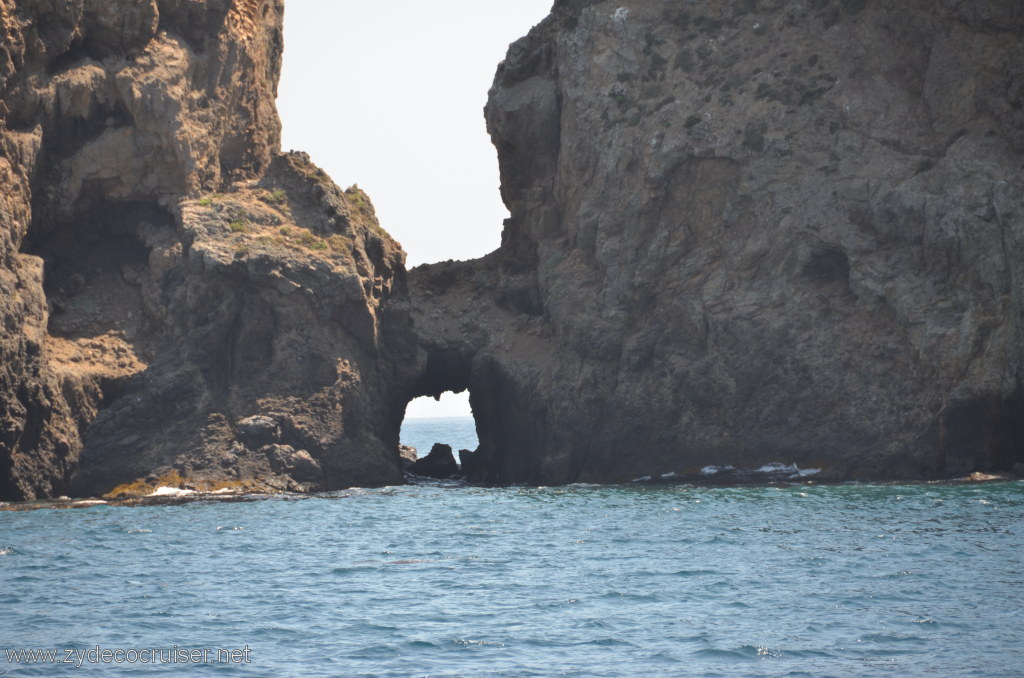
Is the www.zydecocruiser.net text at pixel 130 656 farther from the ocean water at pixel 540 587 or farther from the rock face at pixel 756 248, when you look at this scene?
the rock face at pixel 756 248

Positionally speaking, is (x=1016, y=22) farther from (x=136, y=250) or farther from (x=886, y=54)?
(x=136, y=250)

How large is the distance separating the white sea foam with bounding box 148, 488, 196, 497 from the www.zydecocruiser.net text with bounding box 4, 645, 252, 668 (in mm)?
28863

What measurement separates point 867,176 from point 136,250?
3230cm

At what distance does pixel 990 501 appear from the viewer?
1773 inches

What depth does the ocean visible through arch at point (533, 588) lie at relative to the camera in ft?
80.9

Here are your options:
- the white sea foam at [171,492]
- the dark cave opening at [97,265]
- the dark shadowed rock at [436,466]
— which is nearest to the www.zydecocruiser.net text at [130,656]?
the white sea foam at [171,492]

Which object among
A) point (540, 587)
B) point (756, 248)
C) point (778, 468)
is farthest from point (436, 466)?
point (540, 587)

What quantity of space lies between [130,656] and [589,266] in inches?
1738

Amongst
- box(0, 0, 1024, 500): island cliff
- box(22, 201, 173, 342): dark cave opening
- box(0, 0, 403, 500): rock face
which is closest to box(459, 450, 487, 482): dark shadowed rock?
box(0, 0, 1024, 500): island cliff

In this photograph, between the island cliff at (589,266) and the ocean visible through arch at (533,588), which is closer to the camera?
the ocean visible through arch at (533,588)

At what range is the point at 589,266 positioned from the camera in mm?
66938

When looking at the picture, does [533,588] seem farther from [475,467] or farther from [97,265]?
[475,467]

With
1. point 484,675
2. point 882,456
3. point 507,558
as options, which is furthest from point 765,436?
point 484,675

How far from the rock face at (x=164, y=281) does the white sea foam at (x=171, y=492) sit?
0.53m
